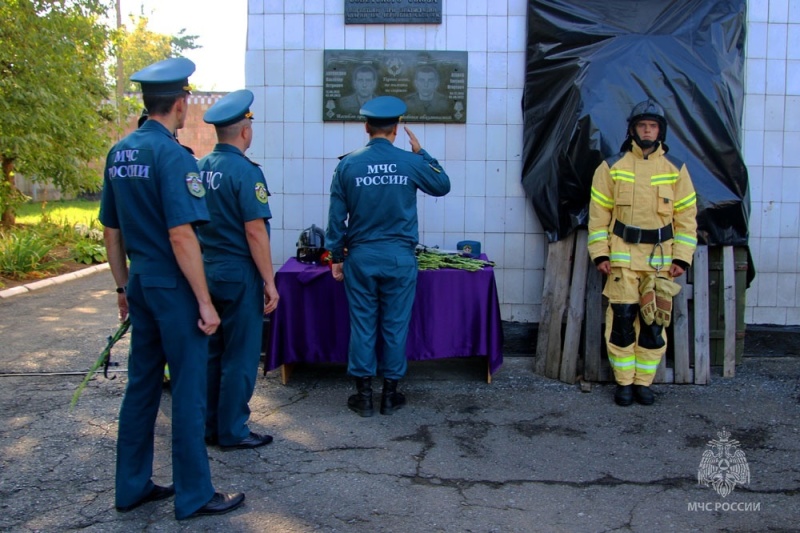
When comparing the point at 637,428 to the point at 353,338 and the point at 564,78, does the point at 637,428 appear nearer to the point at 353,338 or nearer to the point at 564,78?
the point at 353,338

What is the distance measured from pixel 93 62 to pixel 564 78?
1035cm

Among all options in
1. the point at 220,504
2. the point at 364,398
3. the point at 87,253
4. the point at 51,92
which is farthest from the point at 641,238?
the point at 87,253

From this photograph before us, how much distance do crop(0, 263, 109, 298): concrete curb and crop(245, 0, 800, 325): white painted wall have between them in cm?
549

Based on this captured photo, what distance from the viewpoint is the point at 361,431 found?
484 cm

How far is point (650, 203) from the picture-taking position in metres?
5.20

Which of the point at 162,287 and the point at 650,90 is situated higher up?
the point at 650,90

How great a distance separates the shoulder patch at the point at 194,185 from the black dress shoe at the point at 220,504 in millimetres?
1493

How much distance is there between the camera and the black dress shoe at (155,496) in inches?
145

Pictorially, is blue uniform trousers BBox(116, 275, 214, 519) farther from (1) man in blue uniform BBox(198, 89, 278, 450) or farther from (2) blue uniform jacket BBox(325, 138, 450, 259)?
(2) blue uniform jacket BBox(325, 138, 450, 259)

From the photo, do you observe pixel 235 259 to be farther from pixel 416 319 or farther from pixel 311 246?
pixel 416 319

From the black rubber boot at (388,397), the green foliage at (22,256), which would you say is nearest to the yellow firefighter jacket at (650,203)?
the black rubber boot at (388,397)

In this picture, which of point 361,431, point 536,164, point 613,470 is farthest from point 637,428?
point 536,164

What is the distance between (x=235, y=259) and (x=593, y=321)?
291 cm

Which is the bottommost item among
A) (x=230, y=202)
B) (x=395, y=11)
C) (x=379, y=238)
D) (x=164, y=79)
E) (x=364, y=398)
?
(x=364, y=398)
